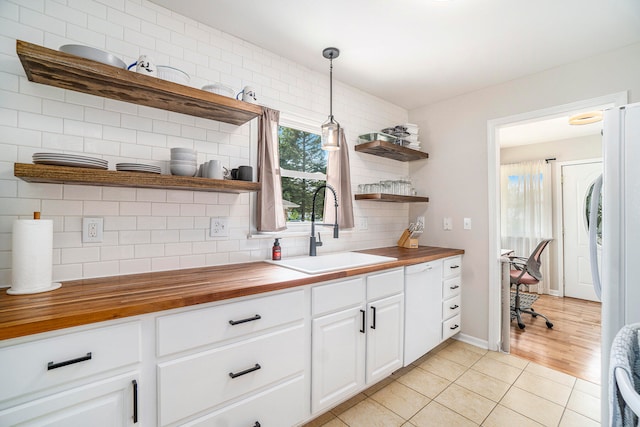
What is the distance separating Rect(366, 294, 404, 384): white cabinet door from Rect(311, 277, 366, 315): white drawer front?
0.16 metres

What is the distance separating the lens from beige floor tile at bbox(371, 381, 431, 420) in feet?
6.28

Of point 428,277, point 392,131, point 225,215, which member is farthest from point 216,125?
point 428,277

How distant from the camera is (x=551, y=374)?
7.66 feet

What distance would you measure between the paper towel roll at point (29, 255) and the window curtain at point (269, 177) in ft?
3.69

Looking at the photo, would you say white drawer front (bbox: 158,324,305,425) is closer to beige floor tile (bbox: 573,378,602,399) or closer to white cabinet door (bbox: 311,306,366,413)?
white cabinet door (bbox: 311,306,366,413)

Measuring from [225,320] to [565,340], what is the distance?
3.51m

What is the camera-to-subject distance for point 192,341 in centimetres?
122

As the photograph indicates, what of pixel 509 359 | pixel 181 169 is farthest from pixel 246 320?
pixel 509 359

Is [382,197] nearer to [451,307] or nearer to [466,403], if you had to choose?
[451,307]

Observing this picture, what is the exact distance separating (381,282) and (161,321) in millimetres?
1394

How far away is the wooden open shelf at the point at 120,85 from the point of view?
47.9 inches

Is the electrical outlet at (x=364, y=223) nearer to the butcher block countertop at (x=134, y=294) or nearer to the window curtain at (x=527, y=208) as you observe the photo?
the butcher block countertop at (x=134, y=294)

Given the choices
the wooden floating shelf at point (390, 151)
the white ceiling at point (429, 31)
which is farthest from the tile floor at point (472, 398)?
the white ceiling at point (429, 31)

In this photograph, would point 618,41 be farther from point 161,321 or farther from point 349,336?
point 161,321
